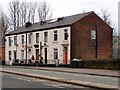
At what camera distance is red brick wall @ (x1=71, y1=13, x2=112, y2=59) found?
49.8m

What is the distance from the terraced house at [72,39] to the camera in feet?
163

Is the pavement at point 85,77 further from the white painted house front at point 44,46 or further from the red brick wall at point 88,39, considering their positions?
the white painted house front at point 44,46

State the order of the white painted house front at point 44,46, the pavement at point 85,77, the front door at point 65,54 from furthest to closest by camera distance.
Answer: the white painted house front at point 44,46 → the front door at point 65,54 → the pavement at point 85,77

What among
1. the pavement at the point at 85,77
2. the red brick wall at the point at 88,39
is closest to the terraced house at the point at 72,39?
the red brick wall at the point at 88,39

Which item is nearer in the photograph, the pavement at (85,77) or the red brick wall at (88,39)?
the pavement at (85,77)

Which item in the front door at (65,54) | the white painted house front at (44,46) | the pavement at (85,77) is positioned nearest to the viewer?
the pavement at (85,77)

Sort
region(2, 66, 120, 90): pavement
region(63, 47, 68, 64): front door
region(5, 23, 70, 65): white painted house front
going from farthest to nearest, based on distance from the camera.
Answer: region(5, 23, 70, 65): white painted house front < region(63, 47, 68, 64): front door < region(2, 66, 120, 90): pavement

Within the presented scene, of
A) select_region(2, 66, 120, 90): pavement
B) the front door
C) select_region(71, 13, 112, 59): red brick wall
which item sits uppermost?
select_region(71, 13, 112, 59): red brick wall

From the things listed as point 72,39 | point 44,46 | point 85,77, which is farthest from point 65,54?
point 85,77

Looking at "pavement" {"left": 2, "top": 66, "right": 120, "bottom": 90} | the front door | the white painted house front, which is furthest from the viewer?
the white painted house front

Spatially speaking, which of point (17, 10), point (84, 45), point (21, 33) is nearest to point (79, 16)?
point (84, 45)

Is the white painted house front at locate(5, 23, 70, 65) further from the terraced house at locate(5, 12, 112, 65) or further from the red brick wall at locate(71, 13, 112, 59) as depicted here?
the red brick wall at locate(71, 13, 112, 59)

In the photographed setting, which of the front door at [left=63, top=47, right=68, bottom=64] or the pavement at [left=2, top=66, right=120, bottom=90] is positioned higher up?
the front door at [left=63, top=47, right=68, bottom=64]

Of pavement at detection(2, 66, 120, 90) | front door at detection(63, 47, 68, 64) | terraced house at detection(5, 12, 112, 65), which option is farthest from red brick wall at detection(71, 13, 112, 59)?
pavement at detection(2, 66, 120, 90)
